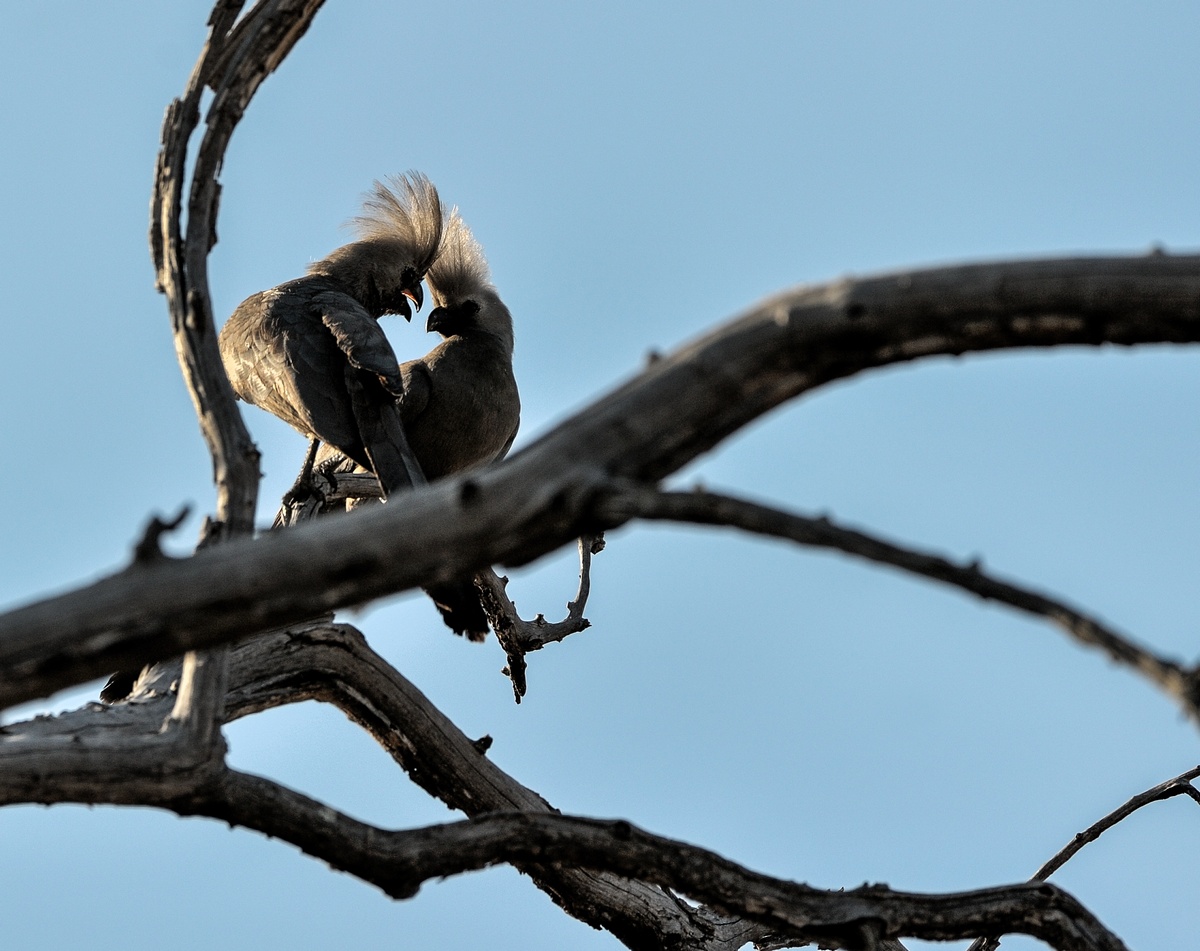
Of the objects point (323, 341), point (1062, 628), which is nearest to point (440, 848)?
point (1062, 628)

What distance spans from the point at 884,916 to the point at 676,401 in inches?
65.1

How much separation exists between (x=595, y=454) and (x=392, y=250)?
494 centimetres

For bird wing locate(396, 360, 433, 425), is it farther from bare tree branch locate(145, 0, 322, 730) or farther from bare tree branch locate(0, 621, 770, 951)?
bare tree branch locate(145, 0, 322, 730)

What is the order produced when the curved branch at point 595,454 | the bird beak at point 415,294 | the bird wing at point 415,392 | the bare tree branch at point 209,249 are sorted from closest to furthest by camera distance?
the curved branch at point 595,454
the bare tree branch at point 209,249
the bird wing at point 415,392
the bird beak at point 415,294

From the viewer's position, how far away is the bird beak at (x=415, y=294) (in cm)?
693

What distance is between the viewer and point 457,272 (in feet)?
22.6

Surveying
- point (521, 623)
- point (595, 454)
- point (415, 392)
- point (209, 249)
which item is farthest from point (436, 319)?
point (595, 454)

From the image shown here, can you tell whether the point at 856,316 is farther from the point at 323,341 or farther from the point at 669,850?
the point at 323,341

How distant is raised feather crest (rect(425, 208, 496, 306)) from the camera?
270 inches

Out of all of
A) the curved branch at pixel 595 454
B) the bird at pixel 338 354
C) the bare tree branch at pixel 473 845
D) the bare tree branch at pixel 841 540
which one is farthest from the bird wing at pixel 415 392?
the bare tree branch at pixel 841 540

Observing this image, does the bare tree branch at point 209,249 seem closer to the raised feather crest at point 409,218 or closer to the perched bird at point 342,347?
the perched bird at point 342,347

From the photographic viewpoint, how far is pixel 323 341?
5.61m

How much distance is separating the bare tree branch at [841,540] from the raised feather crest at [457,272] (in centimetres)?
487

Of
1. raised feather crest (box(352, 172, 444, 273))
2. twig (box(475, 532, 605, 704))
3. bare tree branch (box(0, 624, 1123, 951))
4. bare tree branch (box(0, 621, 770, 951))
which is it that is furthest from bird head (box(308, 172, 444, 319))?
bare tree branch (box(0, 624, 1123, 951))
